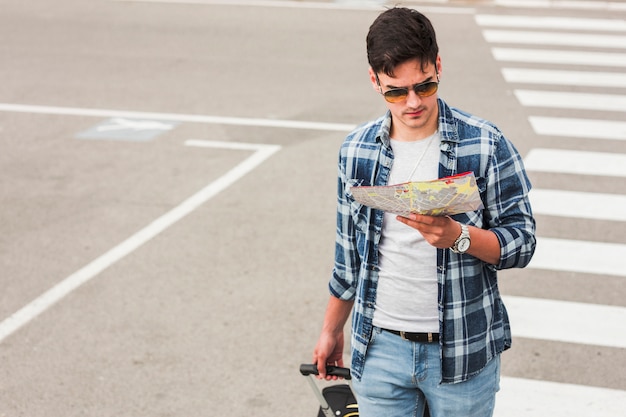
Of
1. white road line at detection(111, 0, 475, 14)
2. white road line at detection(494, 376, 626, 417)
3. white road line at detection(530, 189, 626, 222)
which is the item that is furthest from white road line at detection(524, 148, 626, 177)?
white road line at detection(111, 0, 475, 14)

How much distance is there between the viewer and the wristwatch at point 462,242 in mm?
2826

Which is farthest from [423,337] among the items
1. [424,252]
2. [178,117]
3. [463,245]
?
[178,117]

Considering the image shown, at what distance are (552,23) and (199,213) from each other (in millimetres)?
10241

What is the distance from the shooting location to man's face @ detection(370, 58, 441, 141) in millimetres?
2955

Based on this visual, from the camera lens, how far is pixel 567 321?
6.18m


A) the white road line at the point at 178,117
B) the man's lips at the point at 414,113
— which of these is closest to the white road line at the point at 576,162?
the white road line at the point at 178,117

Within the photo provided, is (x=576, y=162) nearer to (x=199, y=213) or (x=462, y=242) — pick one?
(x=199, y=213)

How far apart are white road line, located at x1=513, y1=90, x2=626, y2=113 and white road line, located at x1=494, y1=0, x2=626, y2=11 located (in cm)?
619

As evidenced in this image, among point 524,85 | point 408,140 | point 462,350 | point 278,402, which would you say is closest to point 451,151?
point 408,140

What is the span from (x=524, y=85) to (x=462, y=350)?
9600 mm

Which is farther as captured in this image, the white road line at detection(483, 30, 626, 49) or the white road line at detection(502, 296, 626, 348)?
the white road line at detection(483, 30, 626, 49)

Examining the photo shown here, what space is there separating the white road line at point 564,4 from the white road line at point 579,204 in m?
9.96

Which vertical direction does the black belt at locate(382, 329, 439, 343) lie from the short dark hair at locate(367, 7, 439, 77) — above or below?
below

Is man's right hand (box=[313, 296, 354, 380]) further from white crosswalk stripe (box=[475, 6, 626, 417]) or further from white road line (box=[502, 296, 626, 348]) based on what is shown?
white road line (box=[502, 296, 626, 348])
